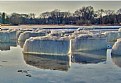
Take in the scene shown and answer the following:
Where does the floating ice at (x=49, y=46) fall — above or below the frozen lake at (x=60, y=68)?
above

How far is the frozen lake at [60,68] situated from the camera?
7.66m

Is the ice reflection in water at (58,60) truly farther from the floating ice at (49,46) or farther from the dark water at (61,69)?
the floating ice at (49,46)

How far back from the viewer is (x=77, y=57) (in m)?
11.5

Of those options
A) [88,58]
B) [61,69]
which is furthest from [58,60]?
[61,69]

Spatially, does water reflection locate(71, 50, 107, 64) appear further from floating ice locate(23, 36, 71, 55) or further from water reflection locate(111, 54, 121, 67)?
→ floating ice locate(23, 36, 71, 55)

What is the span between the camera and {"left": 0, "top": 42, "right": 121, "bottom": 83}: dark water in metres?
7.66

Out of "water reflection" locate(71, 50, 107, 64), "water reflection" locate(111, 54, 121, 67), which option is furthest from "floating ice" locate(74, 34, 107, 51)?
"water reflection" locate(111, 54, 121, 67)

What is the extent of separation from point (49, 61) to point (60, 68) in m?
1.24

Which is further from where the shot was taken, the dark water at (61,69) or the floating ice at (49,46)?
the floating ice at (49,46)

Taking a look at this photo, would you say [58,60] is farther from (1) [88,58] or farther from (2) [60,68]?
(2) [60,68]

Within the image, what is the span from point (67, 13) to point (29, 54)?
4352cm

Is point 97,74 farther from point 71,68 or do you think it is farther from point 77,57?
point 77,57

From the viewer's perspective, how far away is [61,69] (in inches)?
360

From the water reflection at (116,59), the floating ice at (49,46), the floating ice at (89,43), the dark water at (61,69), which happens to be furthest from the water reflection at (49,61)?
the floating ice at (89,43)
